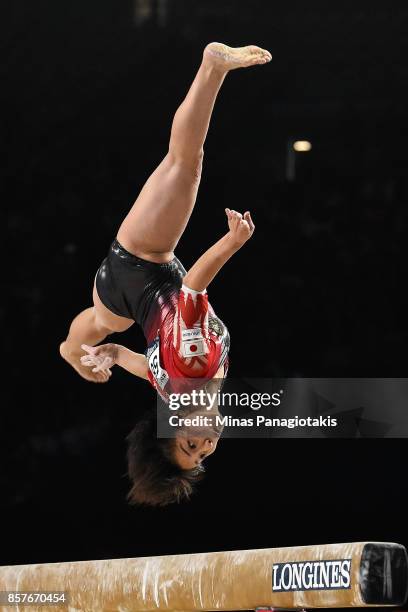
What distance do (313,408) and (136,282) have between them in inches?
54.5

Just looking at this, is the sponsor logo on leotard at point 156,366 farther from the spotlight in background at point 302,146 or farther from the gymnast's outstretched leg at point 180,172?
the spotlight in background at point 302,146

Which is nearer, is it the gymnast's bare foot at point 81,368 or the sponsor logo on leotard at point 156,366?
the sponsor logo on leotard at point 156,366

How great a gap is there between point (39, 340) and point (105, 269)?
147 centimetres

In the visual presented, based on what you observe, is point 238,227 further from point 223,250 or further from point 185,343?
point 185,343

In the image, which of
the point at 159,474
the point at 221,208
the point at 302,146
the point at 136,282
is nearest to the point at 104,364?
the point at 136,282

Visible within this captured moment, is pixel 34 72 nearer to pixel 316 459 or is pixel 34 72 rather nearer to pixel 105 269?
pixel 105 269

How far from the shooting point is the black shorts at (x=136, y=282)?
4312 mm

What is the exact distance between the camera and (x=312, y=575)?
3.44 metres

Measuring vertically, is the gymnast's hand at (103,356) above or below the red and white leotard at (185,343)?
above

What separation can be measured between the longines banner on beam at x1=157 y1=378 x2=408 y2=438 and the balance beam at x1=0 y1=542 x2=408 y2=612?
2.77 feet

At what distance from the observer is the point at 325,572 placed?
3.39 meters

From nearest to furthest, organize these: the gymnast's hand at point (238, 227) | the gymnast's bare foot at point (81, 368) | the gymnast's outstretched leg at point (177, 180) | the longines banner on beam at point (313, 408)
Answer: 1. the gymnast's hand at point (238, 227)
2. the gymnast's outstretched leg at point (177, 180)
3. the gymnast's bare foot at point (81, 368)
4. the longines banner on beam at point (313, 408)

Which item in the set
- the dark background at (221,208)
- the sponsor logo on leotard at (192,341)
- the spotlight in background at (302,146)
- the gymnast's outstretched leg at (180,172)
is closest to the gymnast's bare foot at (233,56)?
the gymnast's outstretched leg at (180,172)

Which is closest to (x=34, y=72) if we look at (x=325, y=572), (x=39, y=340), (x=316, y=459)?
(x=39, y=340)
